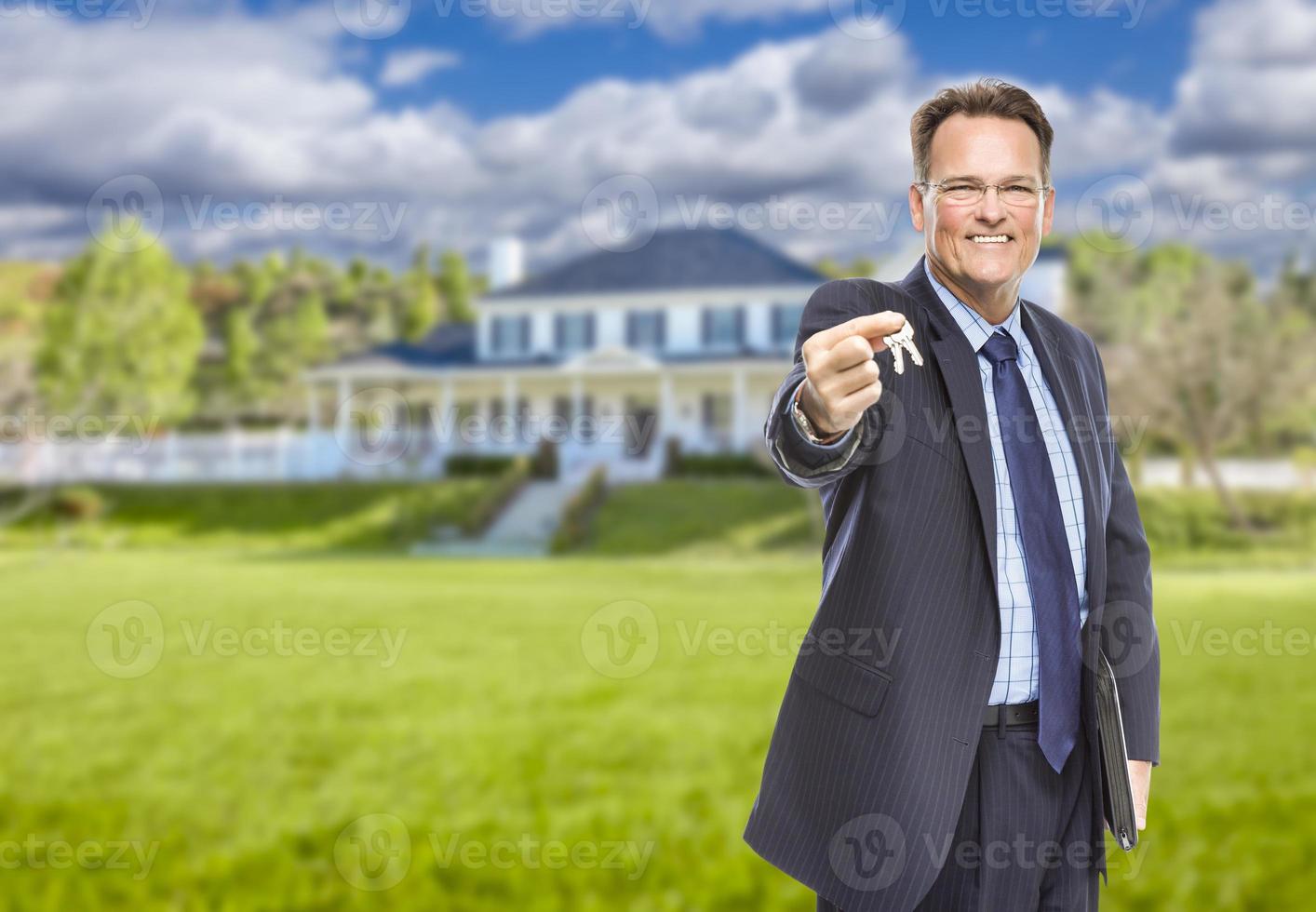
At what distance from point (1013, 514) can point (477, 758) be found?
245 inches

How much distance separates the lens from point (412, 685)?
30.7ft

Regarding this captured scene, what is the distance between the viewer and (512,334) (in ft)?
109

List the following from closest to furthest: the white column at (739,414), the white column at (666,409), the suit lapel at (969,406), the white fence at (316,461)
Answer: the suit lapel at (969,406) < the white fence at (316,461) < the white column at (739,414) < the white column at (666,409)

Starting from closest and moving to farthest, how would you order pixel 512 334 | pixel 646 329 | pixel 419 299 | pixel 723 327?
1. pixel 723 327
2. pixel 646 329
3. pixel 512 334
4. pixel 419 299

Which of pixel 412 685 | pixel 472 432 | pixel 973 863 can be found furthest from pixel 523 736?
pixel 472 432

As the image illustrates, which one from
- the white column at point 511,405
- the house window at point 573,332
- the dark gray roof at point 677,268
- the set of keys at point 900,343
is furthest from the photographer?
the house window at point 573,332

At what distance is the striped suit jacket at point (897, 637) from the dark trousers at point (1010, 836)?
3.4 inches

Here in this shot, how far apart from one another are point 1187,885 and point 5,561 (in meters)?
24.5

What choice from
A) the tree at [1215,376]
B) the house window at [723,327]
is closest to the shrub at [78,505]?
the house window at [723,327]

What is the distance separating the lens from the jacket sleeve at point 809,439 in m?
1.51

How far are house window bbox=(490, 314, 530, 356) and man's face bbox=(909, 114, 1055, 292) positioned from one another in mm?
31831

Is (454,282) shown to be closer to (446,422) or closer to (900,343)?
(446,422)

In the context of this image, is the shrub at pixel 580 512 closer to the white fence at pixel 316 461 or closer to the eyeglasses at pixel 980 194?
the white fence at pixel 316 461

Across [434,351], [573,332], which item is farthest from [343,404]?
[573,332]
